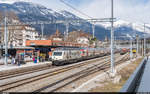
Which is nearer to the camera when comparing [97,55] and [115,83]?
[115,83]

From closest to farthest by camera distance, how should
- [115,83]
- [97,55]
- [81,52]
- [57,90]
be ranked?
[57,90] → [115,83] → [81,52] → [97,55]

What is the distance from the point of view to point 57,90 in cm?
1241

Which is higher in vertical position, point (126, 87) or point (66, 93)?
point (126, 87)

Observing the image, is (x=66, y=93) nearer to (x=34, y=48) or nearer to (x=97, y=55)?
(x=34, y=48)

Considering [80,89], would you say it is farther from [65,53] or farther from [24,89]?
[65,53]

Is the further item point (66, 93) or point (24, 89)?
point (24, 89)

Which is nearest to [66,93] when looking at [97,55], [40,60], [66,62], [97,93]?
[97,93]

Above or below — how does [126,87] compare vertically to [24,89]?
above

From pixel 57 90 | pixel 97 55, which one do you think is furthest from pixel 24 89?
pixel 97 55

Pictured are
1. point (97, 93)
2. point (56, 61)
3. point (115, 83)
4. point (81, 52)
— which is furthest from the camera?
point (81, 52)

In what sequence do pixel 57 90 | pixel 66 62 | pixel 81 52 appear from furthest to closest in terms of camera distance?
pixel 81 52 < pixel 66 62 < pixel 57 90

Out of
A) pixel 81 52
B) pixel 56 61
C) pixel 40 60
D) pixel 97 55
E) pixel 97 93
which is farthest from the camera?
pixel 97 55

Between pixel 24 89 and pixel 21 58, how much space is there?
18.5 metres

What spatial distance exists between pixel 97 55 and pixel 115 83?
3869 cm
